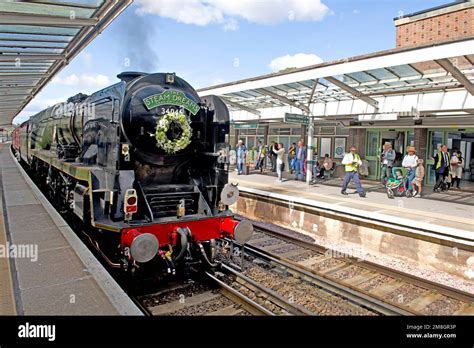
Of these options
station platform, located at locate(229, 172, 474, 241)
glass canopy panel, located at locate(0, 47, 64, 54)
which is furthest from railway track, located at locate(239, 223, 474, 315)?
glass canopy panel, located at locate(0, 47, 64, 54)

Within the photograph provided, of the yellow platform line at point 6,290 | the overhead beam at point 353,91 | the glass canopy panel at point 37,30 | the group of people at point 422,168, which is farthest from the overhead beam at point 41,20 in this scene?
the group of people at point 422,168

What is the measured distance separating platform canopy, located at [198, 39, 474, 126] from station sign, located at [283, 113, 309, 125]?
0.49m

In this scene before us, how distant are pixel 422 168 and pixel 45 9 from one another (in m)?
10.1

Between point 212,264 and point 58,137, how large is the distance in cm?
605

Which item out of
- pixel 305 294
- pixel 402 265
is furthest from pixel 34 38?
pixel 402 265

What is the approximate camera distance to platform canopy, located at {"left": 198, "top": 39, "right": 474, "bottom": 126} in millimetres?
7383

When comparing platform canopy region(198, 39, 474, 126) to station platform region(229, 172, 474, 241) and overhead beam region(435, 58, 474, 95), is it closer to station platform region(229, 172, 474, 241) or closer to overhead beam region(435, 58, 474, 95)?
overhead beam region(435, 58, 474, 95)

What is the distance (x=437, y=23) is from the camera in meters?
19.3

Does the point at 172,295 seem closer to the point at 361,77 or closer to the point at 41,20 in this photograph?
the point at 41,20

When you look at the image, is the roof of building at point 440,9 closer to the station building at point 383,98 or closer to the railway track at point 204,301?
the station building at point 383,98

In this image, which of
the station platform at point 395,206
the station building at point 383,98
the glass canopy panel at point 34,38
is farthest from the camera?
the station building at point 383,98

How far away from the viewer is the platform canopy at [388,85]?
738cm

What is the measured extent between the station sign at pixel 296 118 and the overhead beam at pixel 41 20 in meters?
6.58
